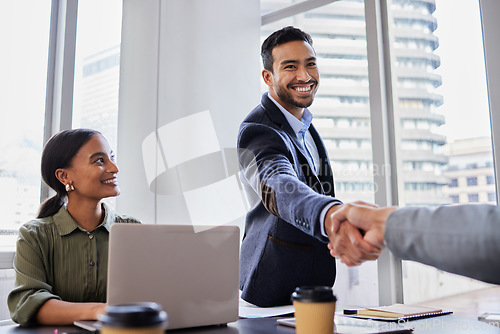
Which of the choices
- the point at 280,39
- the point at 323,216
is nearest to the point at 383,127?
the point at 280,39

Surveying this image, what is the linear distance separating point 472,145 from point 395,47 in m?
0.82

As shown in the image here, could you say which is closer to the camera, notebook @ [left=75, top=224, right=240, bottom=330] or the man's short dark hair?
notebook @ [left=75, top=224, right=240, bottom=330]

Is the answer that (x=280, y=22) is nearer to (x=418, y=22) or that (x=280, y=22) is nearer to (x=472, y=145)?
(x=418, y=22)

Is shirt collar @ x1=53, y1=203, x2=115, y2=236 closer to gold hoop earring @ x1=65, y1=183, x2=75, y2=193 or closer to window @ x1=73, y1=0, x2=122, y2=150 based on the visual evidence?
gold hoop earring @ x1=65, y1=183, x2=75, y2=193

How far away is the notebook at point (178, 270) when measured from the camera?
37.7 inches

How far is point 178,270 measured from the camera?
1033 millimetres

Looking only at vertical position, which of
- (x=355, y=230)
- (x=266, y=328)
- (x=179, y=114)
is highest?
(x=179, y=114)

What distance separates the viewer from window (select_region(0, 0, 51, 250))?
246cm

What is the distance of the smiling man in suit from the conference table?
22cm

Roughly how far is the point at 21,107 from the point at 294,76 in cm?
159

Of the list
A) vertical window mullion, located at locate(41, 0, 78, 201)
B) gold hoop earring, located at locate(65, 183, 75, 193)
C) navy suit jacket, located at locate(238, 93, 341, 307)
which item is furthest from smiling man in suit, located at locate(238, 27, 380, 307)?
vertical window mullion, located at locate(41, 0, 78, 201)

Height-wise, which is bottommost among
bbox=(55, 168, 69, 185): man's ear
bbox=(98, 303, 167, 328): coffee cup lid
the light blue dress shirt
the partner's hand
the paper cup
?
the paper cup

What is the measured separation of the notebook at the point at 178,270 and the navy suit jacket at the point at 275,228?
1.17 feet

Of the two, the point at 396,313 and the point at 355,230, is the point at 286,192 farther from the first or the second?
the point at 396,313
